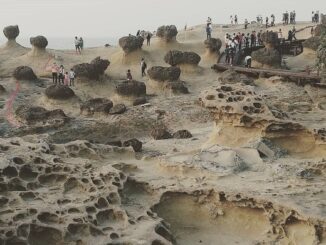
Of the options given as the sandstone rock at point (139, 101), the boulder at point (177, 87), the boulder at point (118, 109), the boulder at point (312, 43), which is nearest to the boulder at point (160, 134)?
the boulder at point (118, 109)

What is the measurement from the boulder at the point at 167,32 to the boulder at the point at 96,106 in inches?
460

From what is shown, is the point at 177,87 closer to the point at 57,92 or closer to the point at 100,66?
the point at 100,66

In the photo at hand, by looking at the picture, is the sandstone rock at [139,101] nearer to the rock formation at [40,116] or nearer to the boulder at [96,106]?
the boulder at [96,106]

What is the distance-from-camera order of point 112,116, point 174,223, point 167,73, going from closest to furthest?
point 174,223 < point 112,116 < point 167,73

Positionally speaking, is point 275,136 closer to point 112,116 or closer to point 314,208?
point 314,208

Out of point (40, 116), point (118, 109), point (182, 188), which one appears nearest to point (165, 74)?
point (118, 109)

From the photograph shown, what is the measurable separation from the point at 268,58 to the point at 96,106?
11.1m

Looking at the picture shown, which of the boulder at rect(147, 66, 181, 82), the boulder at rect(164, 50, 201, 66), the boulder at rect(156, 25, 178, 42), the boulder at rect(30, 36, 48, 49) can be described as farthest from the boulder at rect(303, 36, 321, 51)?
the boulder at rect(30, 36, 48, 49)

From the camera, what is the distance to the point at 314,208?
955cm

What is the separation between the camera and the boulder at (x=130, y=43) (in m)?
32.3

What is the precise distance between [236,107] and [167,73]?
14203 millimetres

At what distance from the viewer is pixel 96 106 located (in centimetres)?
2370

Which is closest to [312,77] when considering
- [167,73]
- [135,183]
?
[167,73]

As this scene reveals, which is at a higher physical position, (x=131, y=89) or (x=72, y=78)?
(x=72, y=78)
